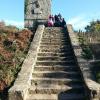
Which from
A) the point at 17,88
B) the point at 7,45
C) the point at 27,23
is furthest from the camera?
the point at 27,23

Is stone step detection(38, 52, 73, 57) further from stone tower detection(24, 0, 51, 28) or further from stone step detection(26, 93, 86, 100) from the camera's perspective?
stone tower detection(24, 0, 51, 28)

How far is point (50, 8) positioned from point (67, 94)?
568 inches

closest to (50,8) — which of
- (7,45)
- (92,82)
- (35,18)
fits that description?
(35,18)

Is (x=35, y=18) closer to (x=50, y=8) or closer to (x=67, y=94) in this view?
(x=50, y=8)

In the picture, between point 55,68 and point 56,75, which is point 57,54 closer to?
point 55,68

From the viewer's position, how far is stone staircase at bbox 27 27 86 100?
36.0ft

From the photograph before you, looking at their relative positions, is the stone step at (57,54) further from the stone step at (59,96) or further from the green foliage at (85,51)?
the stone step at (59,96)

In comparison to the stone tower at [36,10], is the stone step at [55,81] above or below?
below

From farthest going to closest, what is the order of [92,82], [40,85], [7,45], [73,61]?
[7,45] → [73,61] → [40,85] → [92,82]

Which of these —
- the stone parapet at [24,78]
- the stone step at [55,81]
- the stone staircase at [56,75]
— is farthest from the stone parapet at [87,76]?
the stone parapet at [24,78]

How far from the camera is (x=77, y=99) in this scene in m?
10.6

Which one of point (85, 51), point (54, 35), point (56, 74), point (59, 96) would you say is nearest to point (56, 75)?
point (56, 74)

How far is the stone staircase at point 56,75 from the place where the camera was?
11.0 meters

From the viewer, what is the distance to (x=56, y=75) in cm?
1228
